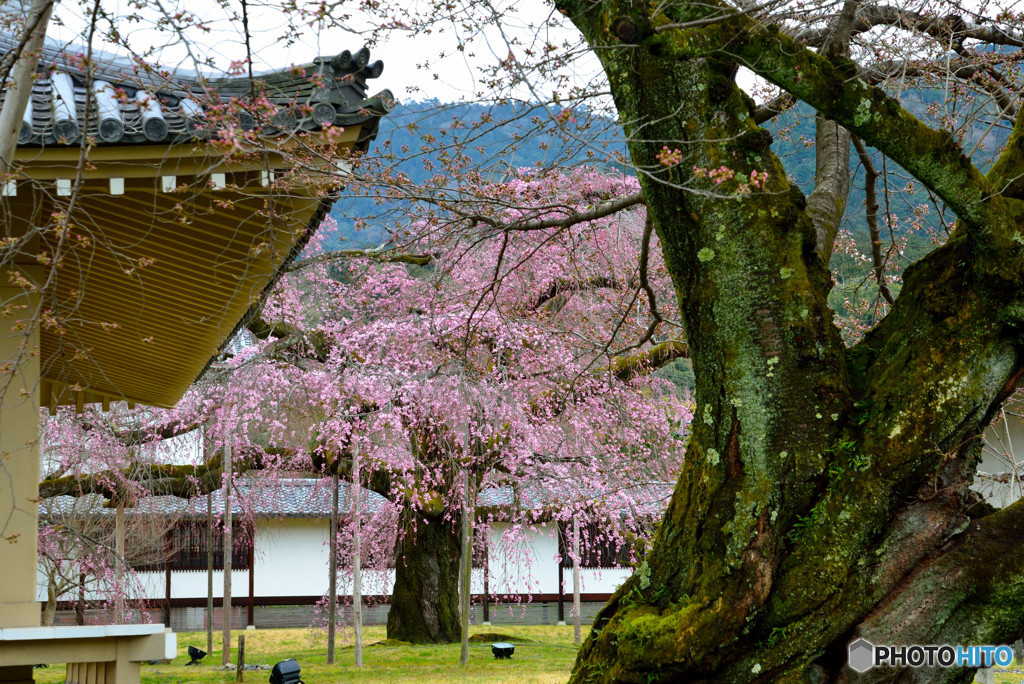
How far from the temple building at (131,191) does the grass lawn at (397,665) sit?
18.9ft

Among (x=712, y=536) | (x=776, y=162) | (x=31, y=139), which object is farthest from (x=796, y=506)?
(x=31, y=139)

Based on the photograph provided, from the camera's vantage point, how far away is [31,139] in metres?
3.22

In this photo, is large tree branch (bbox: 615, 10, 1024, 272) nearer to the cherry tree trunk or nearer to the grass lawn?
the grass lawn

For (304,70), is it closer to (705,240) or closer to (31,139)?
(31,139)

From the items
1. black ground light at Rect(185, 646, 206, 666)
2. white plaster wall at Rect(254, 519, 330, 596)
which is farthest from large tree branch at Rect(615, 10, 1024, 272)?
white plaster wall at Rect(254, 519, 330, 596)

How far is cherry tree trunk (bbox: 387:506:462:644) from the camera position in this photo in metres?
13.5

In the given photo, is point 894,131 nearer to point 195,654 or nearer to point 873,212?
point 873,212

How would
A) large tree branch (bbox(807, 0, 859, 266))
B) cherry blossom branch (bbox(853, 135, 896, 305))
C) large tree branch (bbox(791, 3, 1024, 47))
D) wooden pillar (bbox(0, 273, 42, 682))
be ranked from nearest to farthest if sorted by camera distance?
large tree branch (bbox(807, 0, 859, 266)) < wooden pillar (bbox(0, 273, 42, 682)) < large tree branch (bbox(791, 3, 1024, 47)) < cherry blossom branch (bbox(853, 135, 896, 305))

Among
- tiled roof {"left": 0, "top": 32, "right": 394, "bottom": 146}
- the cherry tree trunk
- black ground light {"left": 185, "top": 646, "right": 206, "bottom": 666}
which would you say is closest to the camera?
tiled roof {"left": 0, "top": 32, "right": 394, "bottom": 146}

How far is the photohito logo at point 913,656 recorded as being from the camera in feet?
9.88

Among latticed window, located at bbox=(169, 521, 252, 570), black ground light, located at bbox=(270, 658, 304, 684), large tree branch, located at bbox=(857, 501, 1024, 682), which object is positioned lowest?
black ground light, located at bbox=(270, 658, 304, 684)

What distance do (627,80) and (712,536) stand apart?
6.07 feet

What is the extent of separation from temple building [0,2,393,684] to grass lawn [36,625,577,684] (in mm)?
5762

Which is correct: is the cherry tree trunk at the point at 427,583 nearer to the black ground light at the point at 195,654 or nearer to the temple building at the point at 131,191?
the black ground light at the point at 195,654
